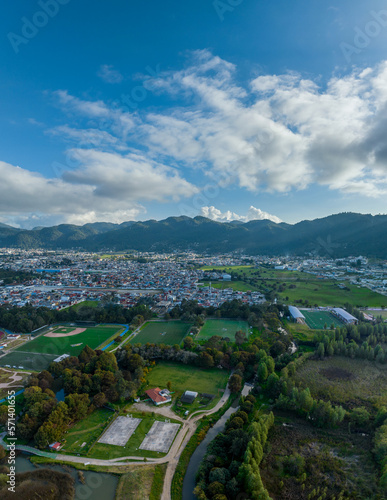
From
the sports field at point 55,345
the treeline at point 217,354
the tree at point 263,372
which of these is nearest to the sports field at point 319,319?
the treeline at point 217,354

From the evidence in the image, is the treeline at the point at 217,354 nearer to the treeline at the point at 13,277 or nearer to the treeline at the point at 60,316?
the treeline at the point at 60,316

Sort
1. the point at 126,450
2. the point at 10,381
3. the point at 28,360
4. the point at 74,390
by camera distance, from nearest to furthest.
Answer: the point at 126,450, the point at 74,390, the point at 10,381, the point at 28,360

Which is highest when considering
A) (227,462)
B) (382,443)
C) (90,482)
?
(382,443)

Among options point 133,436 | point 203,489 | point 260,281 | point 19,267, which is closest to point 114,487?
point 133,436

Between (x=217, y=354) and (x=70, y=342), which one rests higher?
(x=217, y=354)

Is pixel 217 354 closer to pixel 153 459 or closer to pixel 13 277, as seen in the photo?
pixel 153 459

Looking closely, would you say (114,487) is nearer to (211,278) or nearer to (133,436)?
(133,436)

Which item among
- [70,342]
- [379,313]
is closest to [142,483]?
[70,342]

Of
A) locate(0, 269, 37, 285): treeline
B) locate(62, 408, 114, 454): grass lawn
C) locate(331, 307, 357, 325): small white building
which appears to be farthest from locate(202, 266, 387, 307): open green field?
locate(0, 269, 37, 285): treeline
